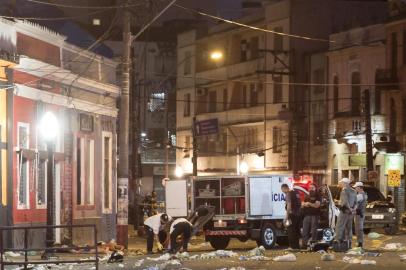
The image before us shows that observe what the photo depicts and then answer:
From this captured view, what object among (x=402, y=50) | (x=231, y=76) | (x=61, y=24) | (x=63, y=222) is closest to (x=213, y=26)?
(x=231, y=76)

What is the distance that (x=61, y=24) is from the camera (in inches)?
1373

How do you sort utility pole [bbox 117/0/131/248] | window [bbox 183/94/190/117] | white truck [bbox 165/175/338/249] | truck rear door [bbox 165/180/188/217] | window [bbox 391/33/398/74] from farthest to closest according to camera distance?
1. window [bbox 183/94/190/117]
2. window [bbox 391/33/398/74]
3. truck rear door [bbox 165/180/188/217]
4. white truck [bbox 165/175/338/249]
5. utility pole [bbox 117/0/131/248]

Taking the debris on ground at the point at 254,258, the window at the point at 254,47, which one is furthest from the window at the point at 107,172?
the window at the point at 254,47

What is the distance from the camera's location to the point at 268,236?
91.4ft

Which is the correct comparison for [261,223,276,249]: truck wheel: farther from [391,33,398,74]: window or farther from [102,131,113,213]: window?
[391,33,398,74]: window

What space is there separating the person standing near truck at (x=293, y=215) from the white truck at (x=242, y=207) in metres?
1.49

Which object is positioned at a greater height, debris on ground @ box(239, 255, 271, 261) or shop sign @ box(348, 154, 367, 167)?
shop sign @ box(348, 154, 367, 167)

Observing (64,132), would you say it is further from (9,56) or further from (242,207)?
(242,207)

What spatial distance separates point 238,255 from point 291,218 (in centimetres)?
238

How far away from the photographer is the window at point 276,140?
201 feet

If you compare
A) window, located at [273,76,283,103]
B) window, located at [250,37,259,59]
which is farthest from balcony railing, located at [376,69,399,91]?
window, located at [250,37,259,59]

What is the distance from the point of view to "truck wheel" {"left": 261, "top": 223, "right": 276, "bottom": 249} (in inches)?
1093

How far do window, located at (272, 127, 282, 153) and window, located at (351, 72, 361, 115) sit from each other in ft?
25.9

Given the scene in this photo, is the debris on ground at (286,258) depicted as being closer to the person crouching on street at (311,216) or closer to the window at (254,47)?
the person crouching on street at (311,216)
